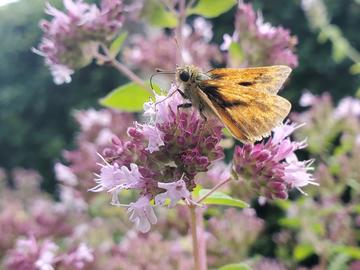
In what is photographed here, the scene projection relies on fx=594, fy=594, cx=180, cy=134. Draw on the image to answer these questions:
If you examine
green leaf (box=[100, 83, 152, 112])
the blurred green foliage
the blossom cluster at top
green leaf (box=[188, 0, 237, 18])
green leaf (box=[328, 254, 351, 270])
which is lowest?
the blurred green foliage

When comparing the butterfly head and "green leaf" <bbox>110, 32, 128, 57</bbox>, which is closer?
the butterfly head

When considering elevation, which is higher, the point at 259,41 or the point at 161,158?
the point at 259,41

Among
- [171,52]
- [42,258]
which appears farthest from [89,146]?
[42,258]

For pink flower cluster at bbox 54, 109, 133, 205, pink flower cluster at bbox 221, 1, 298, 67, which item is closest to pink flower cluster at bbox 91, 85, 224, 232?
pink flower cluster at bbox 221, 1, 298, 67

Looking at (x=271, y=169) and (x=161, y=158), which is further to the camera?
(x=271, y=169)

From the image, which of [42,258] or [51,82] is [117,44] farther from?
[51,82]

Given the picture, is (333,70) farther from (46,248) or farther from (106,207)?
(46,248)

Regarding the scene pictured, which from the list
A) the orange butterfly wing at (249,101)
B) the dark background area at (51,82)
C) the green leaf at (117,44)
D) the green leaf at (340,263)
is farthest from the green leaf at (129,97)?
the dark background area at (51,82)

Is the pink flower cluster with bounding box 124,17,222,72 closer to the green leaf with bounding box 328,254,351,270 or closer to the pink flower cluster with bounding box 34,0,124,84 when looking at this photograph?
the pink flower cluster with bounding box 34,0,124,84
